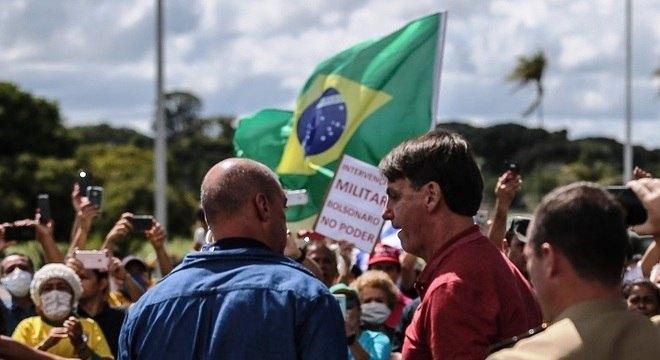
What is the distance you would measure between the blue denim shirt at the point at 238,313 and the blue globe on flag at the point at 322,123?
829cm

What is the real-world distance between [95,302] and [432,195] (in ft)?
17.5

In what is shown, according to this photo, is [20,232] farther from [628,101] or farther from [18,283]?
[628,101]

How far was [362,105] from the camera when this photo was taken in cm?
1353

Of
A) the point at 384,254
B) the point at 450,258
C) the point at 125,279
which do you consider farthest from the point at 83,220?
the point at 450,258

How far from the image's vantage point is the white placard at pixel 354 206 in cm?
1158

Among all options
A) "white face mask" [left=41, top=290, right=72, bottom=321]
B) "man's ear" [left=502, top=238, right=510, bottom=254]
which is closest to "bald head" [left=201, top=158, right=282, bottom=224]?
"man's ear" [left=502, top=238, right=510, bottom=254]

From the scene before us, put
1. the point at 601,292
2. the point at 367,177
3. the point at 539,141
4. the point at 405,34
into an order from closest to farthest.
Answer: the point at 601,292 < the point at 367,177 < the point at 405,34 < the point at 539,141

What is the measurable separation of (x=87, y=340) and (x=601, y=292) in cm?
556

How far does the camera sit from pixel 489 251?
517cm

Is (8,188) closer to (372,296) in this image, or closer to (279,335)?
(372,296)

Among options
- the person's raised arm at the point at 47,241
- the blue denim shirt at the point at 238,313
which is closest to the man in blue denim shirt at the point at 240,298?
the blue denim shirt at the point at 238,313

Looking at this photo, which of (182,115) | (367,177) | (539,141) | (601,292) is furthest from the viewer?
(182,115)

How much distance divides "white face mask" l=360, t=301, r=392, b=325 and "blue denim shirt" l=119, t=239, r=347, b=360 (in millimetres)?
5249

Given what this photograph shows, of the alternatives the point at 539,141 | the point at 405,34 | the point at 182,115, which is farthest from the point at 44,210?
the point at 182,115
